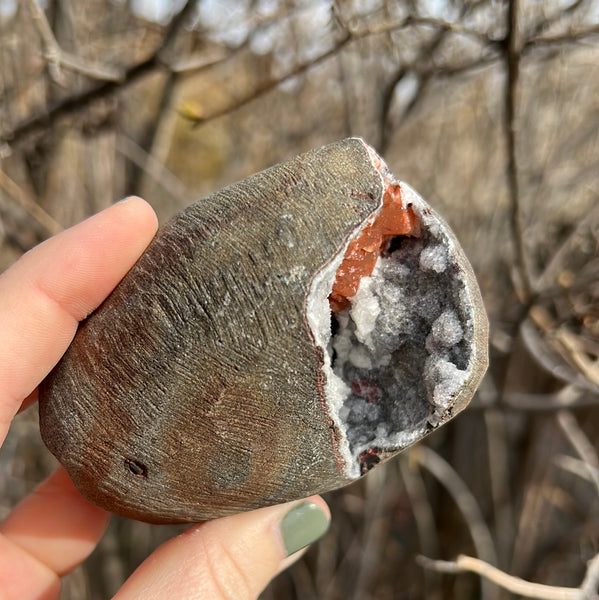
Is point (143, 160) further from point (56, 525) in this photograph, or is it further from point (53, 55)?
point (56, 525)

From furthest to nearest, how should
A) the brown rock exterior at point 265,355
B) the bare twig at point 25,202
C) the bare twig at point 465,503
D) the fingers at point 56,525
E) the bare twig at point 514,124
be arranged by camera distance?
the bare twig at point 465,503 → the bare twig at point 25,202 → the fingers at point 56,525 → the bare twig at point 514,124 → the brown rock exterior at point 265,355

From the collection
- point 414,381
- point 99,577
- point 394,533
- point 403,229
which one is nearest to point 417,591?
point 394,533

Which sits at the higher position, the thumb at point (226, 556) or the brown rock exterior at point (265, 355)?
the brown rock exterior at point (265, 355)

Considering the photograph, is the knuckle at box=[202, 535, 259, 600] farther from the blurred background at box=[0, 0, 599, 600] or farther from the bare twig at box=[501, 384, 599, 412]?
the bare twig at box=[501, 384, 599, 412]

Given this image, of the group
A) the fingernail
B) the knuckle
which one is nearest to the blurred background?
the fingernail

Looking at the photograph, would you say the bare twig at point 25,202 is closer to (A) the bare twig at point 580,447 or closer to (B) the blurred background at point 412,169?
(B) the blurred background at point 412,169

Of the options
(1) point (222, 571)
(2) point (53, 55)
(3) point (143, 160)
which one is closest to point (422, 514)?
(1) point (222, 571)

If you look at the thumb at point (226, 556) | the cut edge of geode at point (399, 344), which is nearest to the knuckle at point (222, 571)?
the thumb at point (226, 556)
